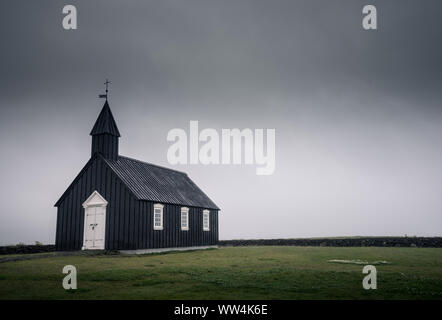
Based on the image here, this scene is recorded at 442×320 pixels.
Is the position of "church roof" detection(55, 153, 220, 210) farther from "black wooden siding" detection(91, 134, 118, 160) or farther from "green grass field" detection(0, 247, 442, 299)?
Answer: "green grass field" detection(0, 247, 442, 299)

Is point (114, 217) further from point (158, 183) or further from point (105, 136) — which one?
point (158, 183)

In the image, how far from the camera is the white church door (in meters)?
28.2

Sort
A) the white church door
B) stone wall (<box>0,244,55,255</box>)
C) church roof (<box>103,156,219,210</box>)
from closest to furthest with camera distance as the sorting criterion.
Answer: stone wall (<box>0,244,55,255</box>), the white church door, church roof (<box>103,156,219,210</box>)

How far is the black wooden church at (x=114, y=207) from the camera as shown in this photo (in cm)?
2784

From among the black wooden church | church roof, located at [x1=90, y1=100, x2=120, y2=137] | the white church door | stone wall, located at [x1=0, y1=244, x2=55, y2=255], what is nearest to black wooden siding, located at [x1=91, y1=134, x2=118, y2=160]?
the black wooden church

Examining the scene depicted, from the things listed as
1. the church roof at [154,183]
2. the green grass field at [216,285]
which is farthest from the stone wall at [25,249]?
the green grass field at [216,285]

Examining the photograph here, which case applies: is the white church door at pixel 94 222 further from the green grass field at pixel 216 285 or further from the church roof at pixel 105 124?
the green grass field at pixel 216 285

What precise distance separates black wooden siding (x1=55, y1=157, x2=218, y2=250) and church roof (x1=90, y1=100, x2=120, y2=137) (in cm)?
240

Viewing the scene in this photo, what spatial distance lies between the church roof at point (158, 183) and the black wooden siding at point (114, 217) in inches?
28.3

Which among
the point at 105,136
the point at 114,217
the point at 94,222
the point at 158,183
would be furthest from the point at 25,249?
the point at 158,183

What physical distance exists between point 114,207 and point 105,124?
272 inches

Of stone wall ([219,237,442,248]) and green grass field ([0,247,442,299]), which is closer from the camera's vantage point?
green grass field ([0,247,442,299])

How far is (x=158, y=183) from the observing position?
112 feet
